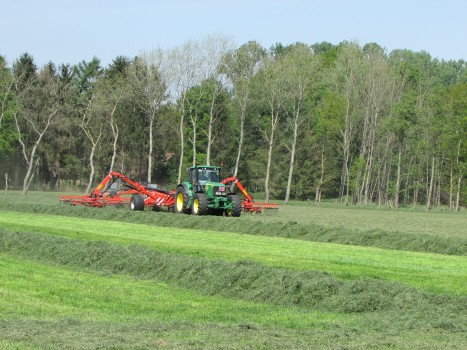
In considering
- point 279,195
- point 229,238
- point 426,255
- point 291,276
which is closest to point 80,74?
point 279,195

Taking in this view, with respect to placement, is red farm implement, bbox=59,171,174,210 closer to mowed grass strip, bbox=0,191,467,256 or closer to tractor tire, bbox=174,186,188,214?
tractor tire, bbox=174,186,188,214

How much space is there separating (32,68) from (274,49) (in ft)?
160

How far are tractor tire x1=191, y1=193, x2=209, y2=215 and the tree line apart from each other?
33787 millimetres

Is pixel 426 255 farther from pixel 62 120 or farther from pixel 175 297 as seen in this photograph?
pixel 62 120

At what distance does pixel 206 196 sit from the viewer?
43.1 meters

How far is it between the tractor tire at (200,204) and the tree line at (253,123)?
3379cm

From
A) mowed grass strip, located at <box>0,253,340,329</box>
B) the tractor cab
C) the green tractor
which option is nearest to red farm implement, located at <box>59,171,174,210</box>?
the green tractor

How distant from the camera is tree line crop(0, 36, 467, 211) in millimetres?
78375

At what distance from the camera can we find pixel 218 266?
18.7 metres

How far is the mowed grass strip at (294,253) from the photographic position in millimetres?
19312

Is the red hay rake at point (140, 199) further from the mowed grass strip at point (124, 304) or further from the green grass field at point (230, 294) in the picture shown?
the mowed grass strip at point (124, 304)

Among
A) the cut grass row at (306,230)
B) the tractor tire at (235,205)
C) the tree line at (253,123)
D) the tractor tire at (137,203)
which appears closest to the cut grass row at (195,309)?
the cut grass row at (306,230)

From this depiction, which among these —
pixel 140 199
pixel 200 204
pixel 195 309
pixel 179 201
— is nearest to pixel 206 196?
pixel 200 204

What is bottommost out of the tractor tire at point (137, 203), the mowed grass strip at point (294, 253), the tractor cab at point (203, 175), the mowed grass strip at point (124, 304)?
the mowed grass strip at point (124, 304)
